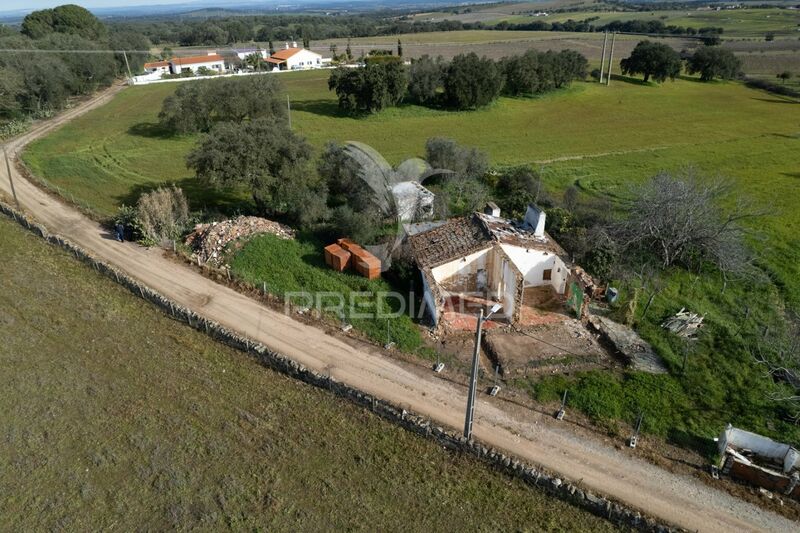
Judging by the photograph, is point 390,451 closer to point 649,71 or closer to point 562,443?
point 562,443

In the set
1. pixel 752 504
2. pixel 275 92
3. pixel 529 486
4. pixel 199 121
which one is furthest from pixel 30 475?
pixel 275 92

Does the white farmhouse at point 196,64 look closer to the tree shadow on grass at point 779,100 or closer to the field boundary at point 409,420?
the field boundary at point 409,420

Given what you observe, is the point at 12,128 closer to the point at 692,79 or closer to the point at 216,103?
the point at 216,103

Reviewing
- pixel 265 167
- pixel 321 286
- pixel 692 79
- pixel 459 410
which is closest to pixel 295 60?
pixel 692 79

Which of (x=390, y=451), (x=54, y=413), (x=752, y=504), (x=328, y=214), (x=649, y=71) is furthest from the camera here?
(x=649, y=71)

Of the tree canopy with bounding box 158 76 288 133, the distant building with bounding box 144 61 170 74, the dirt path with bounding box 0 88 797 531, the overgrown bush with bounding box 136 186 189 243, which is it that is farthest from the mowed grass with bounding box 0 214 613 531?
the distant building with bounding box 144 61 170 74

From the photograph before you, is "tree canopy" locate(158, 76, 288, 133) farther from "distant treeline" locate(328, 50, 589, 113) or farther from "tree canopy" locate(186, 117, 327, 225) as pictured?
"tree canopy" locate(186, 117, 327, 225)

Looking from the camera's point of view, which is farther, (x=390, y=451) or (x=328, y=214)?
(x=328, y=214)
